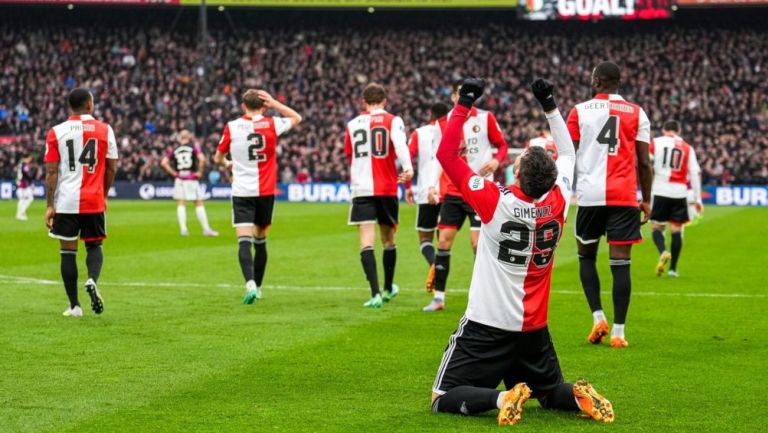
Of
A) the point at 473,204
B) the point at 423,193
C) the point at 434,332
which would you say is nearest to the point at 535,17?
the point at 423,193

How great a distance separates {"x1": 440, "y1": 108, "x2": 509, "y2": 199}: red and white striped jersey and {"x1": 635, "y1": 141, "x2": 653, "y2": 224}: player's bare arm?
2.62m

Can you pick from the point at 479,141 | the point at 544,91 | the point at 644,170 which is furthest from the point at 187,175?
the point at 544,91

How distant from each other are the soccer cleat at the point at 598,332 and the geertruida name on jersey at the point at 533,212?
2938mm

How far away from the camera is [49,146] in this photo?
35.1 feet

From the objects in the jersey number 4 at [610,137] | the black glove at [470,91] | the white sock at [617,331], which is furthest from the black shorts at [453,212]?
the black glove at [470,91]

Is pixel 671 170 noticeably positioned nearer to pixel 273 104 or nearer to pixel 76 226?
pixel 273 104

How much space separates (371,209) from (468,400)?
19.0 feet

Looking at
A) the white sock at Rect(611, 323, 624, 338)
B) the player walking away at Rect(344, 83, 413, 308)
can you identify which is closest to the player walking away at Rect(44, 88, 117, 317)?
the player walking away at Rect(344, 83, 413, 308)

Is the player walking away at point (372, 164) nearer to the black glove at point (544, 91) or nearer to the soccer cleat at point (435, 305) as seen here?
the soccer cleat at point (435, 305)

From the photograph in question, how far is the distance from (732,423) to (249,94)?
7280 mm

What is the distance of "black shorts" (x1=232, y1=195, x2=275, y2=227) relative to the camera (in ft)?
40.3

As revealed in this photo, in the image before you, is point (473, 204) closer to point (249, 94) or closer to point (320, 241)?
point (249, 94)

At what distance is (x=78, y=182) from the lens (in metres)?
10.8

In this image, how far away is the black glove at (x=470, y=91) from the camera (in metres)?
6.25
